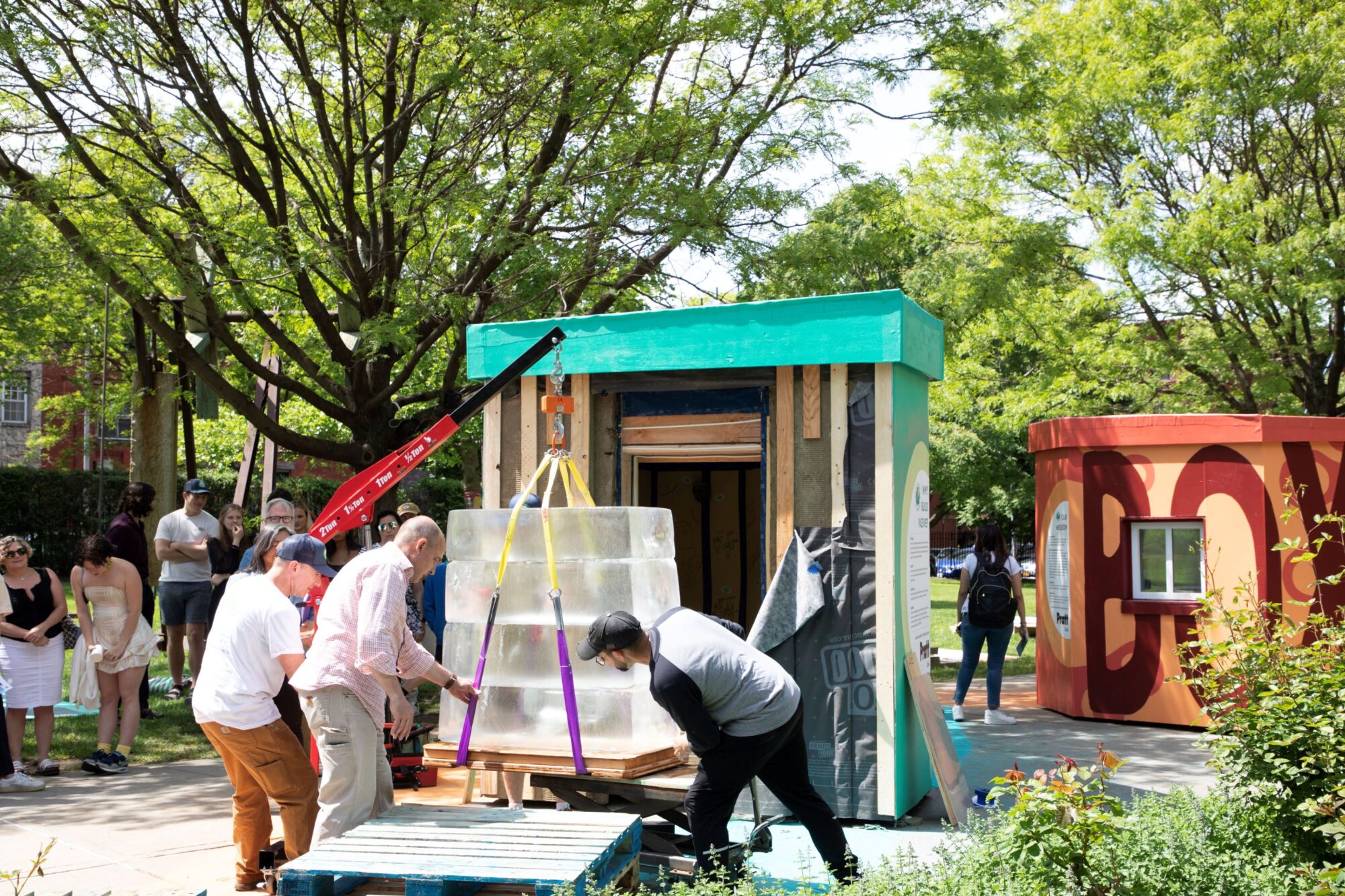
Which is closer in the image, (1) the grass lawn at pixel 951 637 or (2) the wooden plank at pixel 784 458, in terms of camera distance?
(2) the wooden plank at pixel 784 458

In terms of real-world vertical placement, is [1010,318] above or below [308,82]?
below

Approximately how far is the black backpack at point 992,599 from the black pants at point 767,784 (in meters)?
5.10

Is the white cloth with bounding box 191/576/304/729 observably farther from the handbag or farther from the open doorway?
the open doorway

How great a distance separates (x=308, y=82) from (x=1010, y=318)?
37.9 feet

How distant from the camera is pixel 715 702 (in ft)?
17.1

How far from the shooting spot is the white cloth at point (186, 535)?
10.5 m

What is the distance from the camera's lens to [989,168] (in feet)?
62.4

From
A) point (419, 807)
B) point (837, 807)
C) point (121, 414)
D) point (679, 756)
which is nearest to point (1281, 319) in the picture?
point (837, 807)

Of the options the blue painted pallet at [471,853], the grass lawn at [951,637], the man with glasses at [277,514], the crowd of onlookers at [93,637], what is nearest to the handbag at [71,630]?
the crowd of onlookers at [93,637]

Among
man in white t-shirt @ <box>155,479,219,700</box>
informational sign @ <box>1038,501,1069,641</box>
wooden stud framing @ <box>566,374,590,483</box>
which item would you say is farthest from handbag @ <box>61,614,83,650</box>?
informational sign @ <box>1038,501,1069,641</box>

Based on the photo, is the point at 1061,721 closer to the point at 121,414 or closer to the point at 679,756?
the point at 679,756

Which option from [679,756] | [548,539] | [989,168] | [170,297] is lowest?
[679,756]

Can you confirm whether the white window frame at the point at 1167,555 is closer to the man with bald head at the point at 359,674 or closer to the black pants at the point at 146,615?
the man with bald head at the point at 359,674

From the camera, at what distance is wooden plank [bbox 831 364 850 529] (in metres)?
7.29
